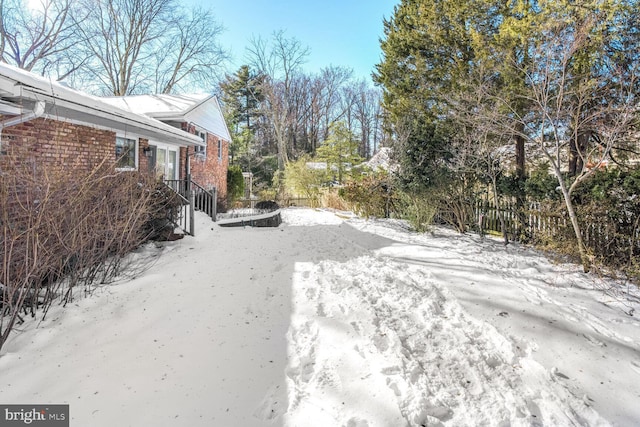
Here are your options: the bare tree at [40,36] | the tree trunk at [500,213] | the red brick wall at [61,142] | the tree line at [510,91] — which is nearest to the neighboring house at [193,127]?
the red brick wall at [61,142]

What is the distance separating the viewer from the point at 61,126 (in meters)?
6.16

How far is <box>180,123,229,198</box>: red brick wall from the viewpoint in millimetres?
13213

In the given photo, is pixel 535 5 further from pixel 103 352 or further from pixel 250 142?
pixel 250 142

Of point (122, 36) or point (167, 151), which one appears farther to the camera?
point (122, 36)

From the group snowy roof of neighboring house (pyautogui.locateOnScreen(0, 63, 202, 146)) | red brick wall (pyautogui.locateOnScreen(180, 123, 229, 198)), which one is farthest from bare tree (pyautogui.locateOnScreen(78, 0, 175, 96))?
snowy roof of neighboring house (pyautogui.locateOnScreen(0, 63, 202, 146))

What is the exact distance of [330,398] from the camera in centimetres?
237

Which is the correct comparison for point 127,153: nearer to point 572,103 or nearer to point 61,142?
point 61,142

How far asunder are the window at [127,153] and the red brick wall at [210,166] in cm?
317

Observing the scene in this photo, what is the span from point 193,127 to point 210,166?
307cm

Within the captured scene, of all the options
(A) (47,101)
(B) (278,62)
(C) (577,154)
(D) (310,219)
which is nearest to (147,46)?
(B) (278,62)

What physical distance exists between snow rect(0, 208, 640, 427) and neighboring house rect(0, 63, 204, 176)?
2147 millimetres

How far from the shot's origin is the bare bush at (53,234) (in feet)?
10.1

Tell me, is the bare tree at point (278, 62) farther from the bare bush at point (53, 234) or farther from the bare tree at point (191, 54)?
the bare bush at point (53, 234)

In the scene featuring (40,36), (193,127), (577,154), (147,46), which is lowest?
(577,154)
